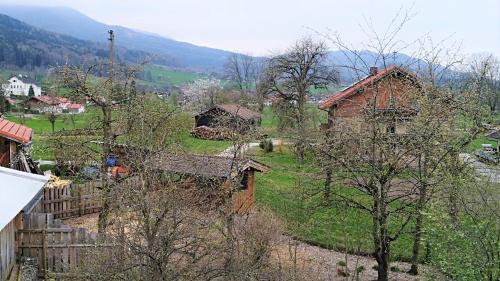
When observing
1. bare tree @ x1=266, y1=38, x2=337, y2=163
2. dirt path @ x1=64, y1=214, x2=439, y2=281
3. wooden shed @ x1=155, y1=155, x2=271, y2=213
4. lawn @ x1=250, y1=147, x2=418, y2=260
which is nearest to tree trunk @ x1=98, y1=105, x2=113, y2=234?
wooden shed @ x1=155, y1=155, x2=271, y2=213

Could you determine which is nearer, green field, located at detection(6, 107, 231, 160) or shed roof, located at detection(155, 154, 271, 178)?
shed roof, located at detection(155, 154, 271, 178)

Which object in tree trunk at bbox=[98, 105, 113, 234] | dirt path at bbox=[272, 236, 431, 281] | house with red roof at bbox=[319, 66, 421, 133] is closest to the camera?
house with red roof at bbox=[319, 66, 421, 133]

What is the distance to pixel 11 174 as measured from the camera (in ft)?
39.5

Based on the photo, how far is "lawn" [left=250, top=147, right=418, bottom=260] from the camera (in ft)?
53.8

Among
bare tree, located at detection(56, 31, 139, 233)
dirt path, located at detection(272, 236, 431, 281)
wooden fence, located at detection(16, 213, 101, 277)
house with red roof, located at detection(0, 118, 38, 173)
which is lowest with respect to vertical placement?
dirt path, located at detection(272, 236, 431, 281)

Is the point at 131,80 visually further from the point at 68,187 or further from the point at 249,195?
the point at 249,195

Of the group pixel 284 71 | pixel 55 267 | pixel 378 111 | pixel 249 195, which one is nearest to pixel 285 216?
pixel 249 195

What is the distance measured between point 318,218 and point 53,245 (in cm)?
1064

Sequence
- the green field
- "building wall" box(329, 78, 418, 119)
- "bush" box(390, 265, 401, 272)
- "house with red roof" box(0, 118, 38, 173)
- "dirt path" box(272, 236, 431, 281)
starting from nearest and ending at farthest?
"building wall" box(329, 78, 418, 119)
"dirt path" box(272, 236, 431, 281)
"bush" box(390, 265, 401, 272)
the green field
"house with red roof" box(0, 118, 38, 173)

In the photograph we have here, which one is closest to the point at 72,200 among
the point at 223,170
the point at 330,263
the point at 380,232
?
the point at 223,170

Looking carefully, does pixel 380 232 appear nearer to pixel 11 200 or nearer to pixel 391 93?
pixel 391 93

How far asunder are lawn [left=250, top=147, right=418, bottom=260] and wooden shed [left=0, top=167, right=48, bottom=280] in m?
6.70

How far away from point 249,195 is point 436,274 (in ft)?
42.6

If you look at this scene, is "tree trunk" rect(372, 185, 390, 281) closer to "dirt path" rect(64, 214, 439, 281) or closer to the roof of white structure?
"dirt path" rect(64, 214, 439, 281)
